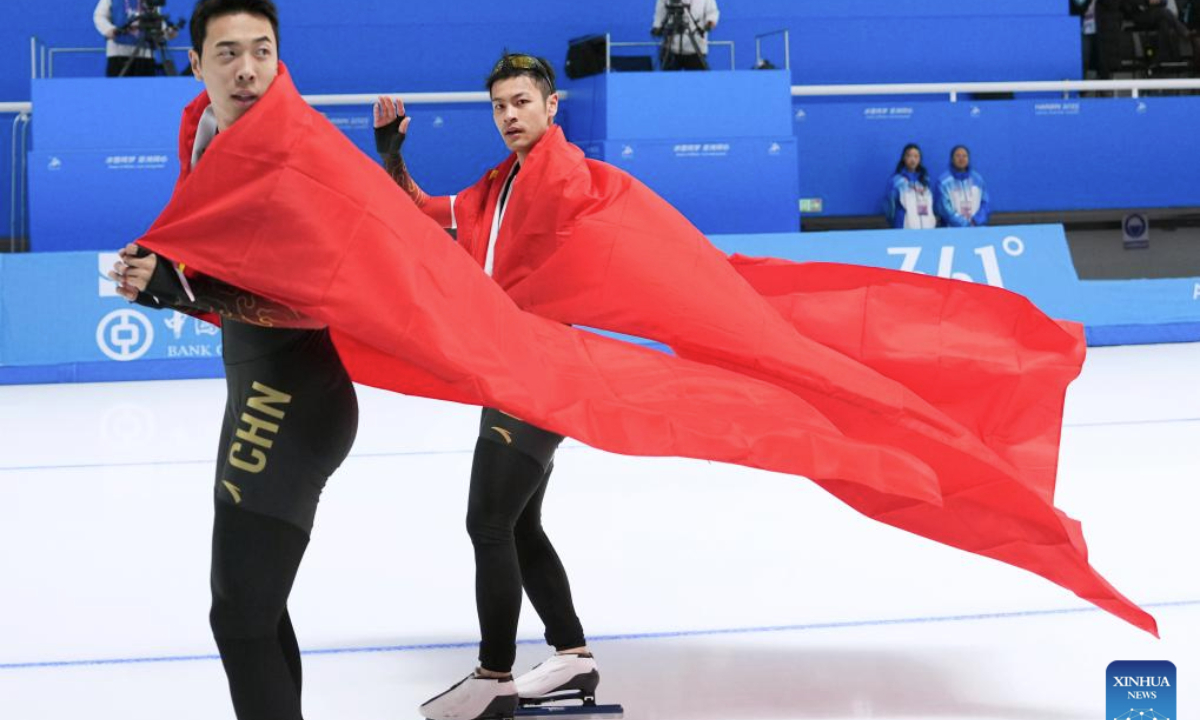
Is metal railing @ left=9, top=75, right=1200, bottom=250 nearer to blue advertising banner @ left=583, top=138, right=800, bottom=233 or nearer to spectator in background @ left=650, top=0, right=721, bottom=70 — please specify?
spectator in background @ left=650, top=0, right=721, bottom=70

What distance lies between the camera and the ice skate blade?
11.0ft

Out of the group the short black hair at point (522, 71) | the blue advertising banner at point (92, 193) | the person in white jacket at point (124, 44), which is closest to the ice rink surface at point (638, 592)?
the short black hair at point (522, 71)

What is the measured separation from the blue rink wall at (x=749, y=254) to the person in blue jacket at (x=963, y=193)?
61.2 inches

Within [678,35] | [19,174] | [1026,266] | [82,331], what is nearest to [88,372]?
[82,331]

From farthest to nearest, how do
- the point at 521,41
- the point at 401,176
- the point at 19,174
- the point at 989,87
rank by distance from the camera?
1. the point at 521,41
2. the point at 989,87
3. the point at 19,174
4. the point at 401,176

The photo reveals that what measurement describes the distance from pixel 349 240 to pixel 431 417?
5763mm

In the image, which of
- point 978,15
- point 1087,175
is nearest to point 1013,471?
point 1087,175

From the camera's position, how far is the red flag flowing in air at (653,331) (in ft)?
8.03

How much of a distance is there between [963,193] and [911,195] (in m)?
0.46

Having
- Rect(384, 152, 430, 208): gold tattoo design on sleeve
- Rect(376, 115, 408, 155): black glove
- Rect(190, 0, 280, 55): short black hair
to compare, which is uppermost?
Rect(190, 0, 280, 55): short black hair

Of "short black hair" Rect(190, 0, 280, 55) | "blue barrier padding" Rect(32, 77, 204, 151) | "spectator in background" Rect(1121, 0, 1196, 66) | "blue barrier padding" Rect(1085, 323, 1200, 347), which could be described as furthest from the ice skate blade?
"spectator in background" Rect(1121, 0, 1196, 66)

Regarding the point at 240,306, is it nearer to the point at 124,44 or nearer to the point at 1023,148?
the point at 124,44

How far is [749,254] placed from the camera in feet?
34.4

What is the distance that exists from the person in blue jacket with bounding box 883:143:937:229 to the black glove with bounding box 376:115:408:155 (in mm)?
9696
